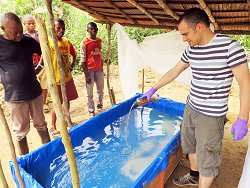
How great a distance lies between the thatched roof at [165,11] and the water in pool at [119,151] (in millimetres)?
1604

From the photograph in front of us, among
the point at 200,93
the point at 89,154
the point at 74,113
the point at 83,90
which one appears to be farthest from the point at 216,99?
the point at 83,90

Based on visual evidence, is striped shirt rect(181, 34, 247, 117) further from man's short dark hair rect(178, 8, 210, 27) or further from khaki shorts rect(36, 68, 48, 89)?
khaki shorts rect(36, 68, 48, 89)

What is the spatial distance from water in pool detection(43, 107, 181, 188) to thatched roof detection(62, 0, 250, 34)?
5.26 ft

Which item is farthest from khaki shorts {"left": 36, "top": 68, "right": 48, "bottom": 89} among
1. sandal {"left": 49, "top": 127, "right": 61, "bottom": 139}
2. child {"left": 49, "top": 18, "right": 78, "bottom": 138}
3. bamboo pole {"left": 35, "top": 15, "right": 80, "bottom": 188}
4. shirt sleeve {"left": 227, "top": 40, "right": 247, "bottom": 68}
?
shirt sleeve {"left": 227, "top": 40, "right": 247, "bottom": 68}

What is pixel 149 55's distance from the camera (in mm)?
3729

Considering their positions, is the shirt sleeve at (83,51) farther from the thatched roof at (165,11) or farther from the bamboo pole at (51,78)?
the bamboo pole at (51,78)

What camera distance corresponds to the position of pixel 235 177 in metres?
2.88

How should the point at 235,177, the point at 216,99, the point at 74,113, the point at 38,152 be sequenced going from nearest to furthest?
the point at 216,99
the point at 38,152
the point at 235,177
the point at 74,113

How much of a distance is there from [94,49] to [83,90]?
194 cm

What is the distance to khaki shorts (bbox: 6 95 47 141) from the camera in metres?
2.54

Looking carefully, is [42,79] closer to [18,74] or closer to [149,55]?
[18,74]

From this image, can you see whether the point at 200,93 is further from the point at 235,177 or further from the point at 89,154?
the point at 89,154

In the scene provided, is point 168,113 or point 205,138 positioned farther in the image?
point 168,113

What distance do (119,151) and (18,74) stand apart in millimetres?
1691
